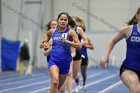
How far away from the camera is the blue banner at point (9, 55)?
29766 millimetres

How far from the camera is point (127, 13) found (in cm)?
3603

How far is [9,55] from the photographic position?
29984 millimetres

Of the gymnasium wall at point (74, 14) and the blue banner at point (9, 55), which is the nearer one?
the blue banner at point (9, 55)

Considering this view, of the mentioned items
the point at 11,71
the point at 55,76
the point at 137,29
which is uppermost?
the point at 137,29

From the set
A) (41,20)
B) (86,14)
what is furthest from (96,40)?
(41,20)

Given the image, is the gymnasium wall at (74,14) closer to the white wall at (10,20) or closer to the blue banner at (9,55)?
the white wall at (10,20)

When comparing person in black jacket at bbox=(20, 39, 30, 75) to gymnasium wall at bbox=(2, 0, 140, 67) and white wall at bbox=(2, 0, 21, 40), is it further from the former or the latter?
white wall at bbox=(2, 0, 21, 40)

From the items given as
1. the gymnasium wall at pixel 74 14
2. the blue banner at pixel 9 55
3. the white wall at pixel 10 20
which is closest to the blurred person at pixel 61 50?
the blue banner at pixel 9 55

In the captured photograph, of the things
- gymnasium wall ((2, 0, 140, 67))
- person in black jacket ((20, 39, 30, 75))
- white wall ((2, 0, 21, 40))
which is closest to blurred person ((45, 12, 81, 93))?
person in black jacket ((20, 39, 30, 75))

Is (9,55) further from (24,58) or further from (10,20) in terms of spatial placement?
(24,58)

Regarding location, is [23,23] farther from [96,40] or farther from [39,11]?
[96,40]

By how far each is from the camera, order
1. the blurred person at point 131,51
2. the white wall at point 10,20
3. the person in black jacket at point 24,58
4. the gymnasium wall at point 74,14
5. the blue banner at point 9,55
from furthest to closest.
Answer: the gymnasium wall at point 74,14 < the white wall at point 10,20 < the blue banner at point 9,55 < the person in black jacket at point 24,58 < the blurred person at point 131,51

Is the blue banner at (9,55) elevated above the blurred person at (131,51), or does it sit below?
below

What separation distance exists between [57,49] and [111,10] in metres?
27.4
